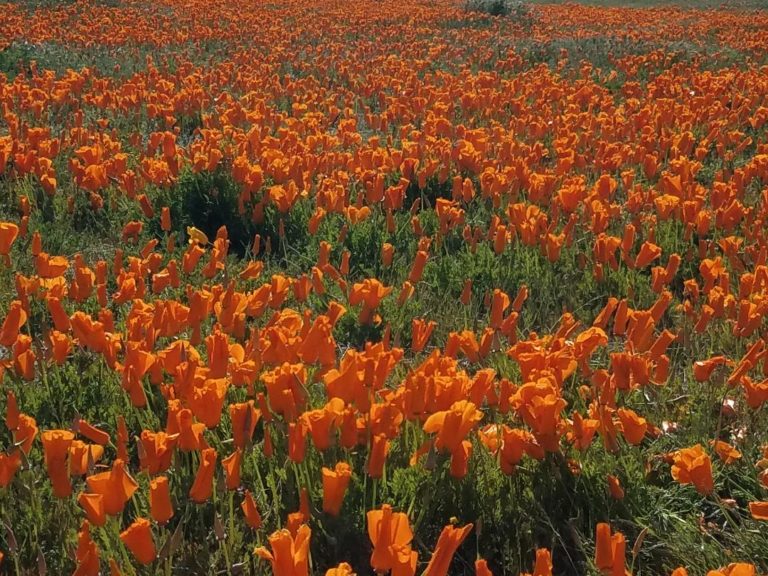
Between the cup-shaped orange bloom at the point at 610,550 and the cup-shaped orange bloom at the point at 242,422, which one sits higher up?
the cup-shaped orange bloom at the point at 242,422

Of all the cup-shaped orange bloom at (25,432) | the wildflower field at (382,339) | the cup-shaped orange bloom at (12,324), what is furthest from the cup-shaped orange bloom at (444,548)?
the cup-shaped orange bloom at (12,324)

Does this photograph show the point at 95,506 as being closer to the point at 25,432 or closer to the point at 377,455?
the point at 25,432

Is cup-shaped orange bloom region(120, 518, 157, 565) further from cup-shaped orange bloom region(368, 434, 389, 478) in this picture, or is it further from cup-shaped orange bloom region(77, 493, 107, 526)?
cup-shaped orange bloom region(368, 434, 389, 478)

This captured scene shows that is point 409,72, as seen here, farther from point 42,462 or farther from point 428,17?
point 428,17

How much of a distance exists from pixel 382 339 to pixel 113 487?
1.52 meters

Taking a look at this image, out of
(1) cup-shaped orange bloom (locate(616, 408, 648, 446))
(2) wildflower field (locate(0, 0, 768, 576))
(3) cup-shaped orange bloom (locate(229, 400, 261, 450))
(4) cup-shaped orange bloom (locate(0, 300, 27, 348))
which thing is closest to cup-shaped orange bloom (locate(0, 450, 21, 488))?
(2) wildflower field (locate(0, 0, 768, 576))

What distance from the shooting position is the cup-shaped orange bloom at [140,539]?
163cm

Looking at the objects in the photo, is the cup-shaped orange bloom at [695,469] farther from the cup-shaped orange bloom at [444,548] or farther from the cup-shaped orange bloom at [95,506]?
the cup-shaped orange bloom at [95,506]

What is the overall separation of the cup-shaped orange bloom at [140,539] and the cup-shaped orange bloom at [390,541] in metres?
0.48

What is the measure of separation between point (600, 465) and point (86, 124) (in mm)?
6009

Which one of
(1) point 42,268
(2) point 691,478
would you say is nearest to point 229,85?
(1) point 42,268

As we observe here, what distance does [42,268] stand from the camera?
9.80ft

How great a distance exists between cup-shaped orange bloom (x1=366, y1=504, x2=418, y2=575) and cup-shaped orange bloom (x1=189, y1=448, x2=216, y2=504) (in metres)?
0.46

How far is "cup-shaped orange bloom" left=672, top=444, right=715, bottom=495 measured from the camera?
1881 millimetres
